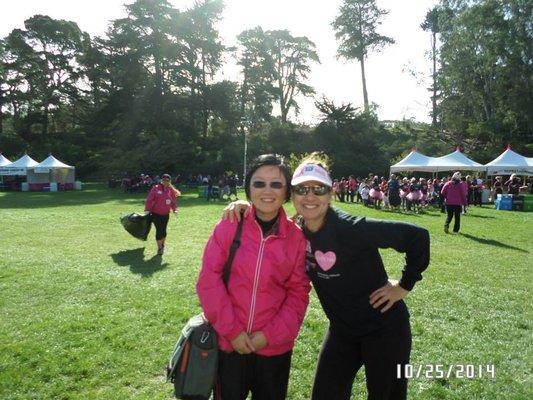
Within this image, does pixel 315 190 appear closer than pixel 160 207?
Yes

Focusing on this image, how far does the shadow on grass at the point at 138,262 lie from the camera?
28.5 feet

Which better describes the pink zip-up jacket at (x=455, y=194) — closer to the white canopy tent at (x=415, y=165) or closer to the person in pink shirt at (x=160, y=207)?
the person in pink shirt at (x=160, y=207)

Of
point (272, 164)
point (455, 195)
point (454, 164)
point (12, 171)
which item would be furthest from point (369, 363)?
point (12, 171)

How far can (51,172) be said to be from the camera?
35.9 m

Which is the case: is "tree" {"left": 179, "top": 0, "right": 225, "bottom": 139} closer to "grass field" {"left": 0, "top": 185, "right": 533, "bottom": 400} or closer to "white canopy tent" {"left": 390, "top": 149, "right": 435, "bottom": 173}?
"white canopy tent" {"left": 390, "top": 149, "right": 435, "bottom": 173}

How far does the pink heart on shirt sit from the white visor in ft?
1.48

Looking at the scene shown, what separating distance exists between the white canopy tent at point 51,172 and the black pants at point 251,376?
36068 mm

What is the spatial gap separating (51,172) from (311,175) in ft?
126

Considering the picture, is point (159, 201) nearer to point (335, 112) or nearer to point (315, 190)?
point (315, 190)

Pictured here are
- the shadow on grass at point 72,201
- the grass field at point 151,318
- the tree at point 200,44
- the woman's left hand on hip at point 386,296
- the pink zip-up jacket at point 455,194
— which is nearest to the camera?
the woman's left hand on hip at point 386,296

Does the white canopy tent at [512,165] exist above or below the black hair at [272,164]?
above

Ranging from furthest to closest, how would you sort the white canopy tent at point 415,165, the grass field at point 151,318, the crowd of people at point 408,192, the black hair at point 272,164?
the white canopy tent at point 415,165 → the crowd of people at point 408,192 → the grass field at point 151,318 → the black hair at point 272,164

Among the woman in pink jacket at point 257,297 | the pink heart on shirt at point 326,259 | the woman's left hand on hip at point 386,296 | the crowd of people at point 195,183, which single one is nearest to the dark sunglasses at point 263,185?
the woman in pink jacket at point 257,297
